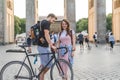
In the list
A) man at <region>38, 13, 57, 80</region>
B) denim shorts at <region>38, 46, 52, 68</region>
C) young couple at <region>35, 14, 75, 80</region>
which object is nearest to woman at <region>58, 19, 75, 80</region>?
young couple at <region>35, 14, 75, 80</region>

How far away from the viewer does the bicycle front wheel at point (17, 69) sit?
8.38m

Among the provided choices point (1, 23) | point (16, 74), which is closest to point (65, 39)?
point (16, 74)

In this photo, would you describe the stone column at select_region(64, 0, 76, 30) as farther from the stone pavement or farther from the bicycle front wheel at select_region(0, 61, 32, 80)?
the bicycle front wheel at select_region(0, 61, 32, 80)

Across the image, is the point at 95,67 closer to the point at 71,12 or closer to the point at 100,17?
the point at 100,17

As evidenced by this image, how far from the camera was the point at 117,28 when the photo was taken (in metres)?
55.2

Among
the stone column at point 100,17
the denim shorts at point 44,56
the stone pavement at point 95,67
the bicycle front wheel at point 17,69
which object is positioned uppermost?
the stone column at point 100,17

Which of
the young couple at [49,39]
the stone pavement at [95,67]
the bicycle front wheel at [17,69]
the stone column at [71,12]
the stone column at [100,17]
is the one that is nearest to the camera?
the bicycle front wheel at [17,69]

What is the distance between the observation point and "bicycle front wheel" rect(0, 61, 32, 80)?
330 inches

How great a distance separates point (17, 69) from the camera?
831 cm

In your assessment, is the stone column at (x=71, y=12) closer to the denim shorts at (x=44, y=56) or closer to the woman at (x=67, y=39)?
the woman at (x=67, y=39)

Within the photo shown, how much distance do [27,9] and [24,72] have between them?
43.2m

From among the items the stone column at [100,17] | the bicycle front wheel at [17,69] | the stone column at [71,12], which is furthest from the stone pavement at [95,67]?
the stone column at [71,12]

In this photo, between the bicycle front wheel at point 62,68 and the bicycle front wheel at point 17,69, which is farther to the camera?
the bicycle front wheel at point 62,68

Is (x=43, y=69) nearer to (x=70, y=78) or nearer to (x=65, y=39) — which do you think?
(x=70, y=78)
